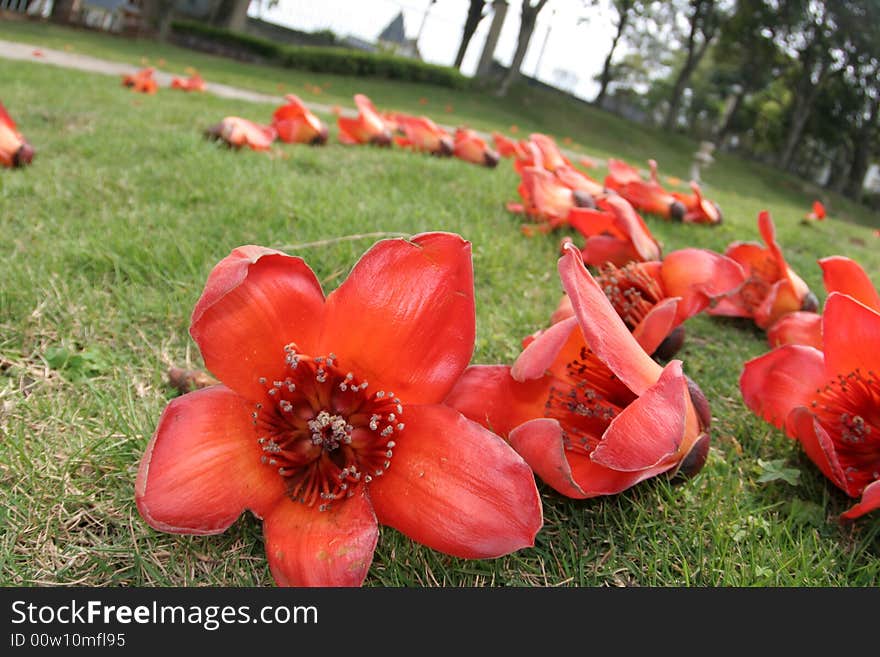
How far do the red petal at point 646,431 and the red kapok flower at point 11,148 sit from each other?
3.15 meters

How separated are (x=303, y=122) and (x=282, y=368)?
3.71 metres

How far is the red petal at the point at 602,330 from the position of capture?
888 mm

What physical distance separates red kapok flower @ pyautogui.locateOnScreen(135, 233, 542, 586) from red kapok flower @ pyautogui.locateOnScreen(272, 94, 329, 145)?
3.64 m

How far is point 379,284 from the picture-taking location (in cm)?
94

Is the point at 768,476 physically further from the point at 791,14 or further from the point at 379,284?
A: the point at 791,14

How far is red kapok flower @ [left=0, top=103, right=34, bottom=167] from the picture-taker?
2936 mm

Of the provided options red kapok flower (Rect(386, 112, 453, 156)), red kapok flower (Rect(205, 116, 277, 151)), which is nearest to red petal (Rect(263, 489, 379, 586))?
red kapok flower (Rect(205, 116, 277, 151))

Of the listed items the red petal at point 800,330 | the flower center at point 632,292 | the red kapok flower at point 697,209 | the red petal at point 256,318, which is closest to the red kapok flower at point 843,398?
the red petal at point 800,330

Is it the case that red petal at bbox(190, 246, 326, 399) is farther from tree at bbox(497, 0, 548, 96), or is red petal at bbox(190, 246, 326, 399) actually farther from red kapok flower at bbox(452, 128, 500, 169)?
tree at bbox(497, 0, 548, 96)

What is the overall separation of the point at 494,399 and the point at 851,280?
0.79m

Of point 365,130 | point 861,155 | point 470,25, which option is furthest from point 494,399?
point 861,155

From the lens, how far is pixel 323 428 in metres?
0.93

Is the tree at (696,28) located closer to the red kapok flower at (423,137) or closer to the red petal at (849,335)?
the red kapok flower at (423,137)

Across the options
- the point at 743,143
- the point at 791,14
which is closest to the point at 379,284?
the point at 791,14
